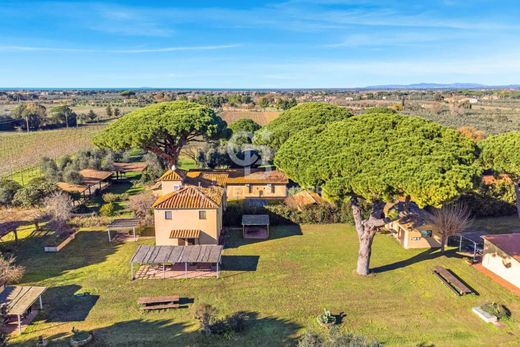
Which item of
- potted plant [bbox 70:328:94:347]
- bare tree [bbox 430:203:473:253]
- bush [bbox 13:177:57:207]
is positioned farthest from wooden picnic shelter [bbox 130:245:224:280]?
bush [bbox 13:177:57:207]

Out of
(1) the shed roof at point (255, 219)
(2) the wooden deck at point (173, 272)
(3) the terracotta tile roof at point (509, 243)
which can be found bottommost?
(2) the wooden deck at point (173, 272)

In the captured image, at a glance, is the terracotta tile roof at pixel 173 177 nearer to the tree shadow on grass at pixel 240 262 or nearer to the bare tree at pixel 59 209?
the bare tree at pixel 59 209

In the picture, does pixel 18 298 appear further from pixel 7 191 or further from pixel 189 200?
pixel 7 191

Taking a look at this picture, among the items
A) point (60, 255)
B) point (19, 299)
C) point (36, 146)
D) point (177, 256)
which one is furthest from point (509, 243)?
point (36, 146)

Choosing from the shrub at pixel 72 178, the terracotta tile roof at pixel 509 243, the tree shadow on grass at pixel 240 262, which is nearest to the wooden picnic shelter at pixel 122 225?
the tree shadow on grass at pixel 240 262

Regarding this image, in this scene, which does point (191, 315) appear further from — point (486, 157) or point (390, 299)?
point (486, 157)

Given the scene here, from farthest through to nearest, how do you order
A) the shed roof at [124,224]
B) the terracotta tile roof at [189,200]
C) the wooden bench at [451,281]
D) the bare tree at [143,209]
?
the bare tree at [143,209], the shed roof at [124,224], the terracotta tile roof at [189,200], the wooden bench at [451,281]
